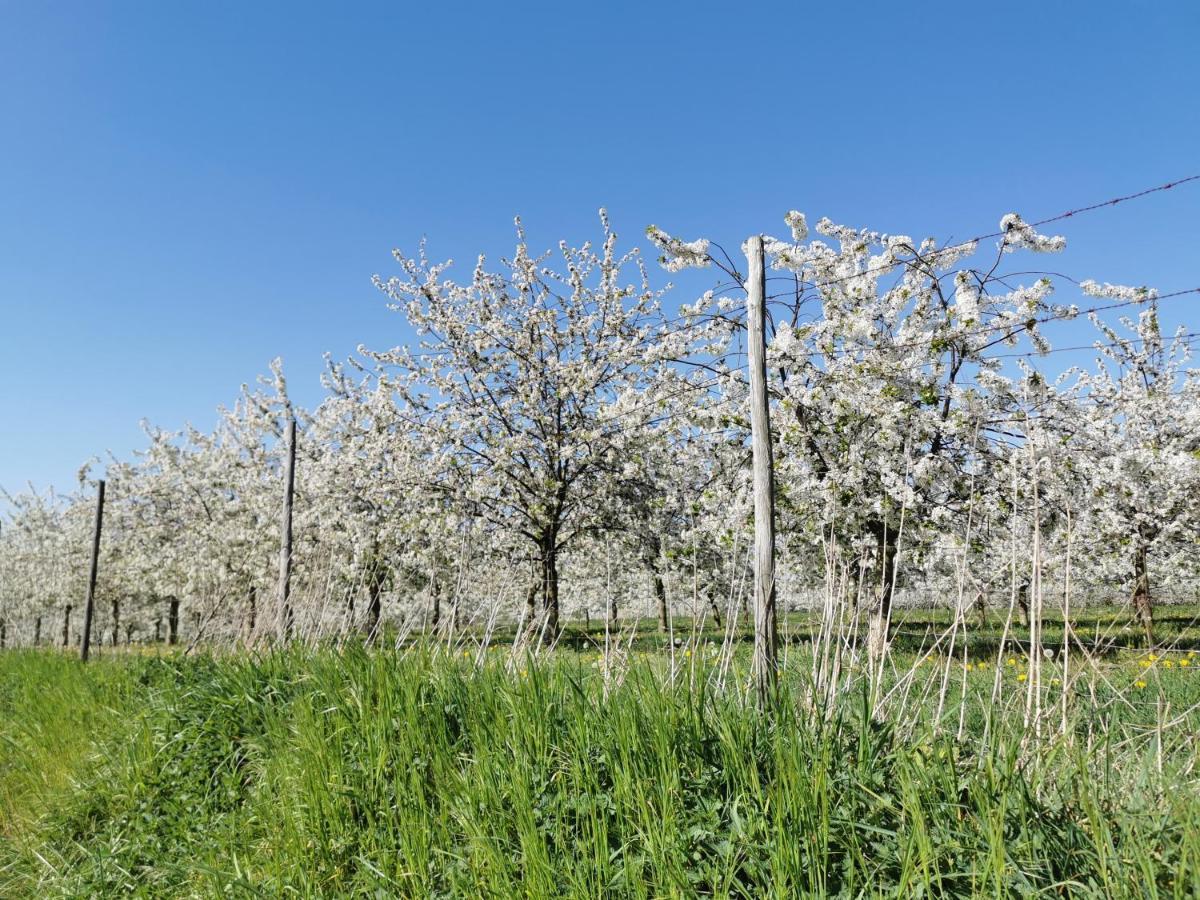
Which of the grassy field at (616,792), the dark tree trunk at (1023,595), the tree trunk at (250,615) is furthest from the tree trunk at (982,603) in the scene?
the tree trunk at (250,615)

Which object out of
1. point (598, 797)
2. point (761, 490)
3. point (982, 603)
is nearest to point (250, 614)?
point (761, 490)

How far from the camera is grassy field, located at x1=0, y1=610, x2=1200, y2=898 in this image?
2158 millimetres

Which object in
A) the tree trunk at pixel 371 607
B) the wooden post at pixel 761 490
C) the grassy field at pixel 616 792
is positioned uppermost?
the wooden post at pixel 761 490

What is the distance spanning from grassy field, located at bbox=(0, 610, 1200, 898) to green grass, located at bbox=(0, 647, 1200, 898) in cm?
1

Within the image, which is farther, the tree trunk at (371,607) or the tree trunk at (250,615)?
the tree trunk at (250,615)

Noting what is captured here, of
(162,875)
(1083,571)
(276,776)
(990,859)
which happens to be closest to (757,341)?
(990,859)

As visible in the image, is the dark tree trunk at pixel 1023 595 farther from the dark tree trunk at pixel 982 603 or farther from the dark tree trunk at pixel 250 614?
the dark tree trunk at pixel 250 614

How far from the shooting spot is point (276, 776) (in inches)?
159

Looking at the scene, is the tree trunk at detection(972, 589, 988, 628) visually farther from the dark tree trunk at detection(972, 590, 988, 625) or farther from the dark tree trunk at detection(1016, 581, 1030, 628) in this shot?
the dark tree trunk at detection(1016, 581, 1030, 628)

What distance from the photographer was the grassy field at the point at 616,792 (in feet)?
7.08

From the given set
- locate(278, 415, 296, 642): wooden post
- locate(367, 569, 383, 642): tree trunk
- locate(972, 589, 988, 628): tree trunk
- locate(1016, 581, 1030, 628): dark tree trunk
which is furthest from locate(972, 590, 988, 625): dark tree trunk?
locate(278, 415, 296, 642): wooden post

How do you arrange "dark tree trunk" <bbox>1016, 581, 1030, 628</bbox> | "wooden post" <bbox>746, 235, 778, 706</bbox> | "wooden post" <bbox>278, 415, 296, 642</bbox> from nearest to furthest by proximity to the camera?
1. "wooden post" <bbox>746, 235, 778, 706</bbox>
2. "wooden post" <bbox>278, 415, 296, 642</bbox>
3. "dark tree trunk" <bbox>1016, 581, 1030, 628</bbox>

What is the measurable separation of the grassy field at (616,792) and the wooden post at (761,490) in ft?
0.50

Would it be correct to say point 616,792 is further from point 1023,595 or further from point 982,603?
point 1023,595
